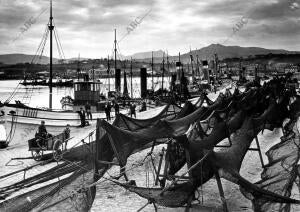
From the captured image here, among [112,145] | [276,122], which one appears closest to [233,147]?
[112,145]

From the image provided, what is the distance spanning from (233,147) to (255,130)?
2134 millimetres

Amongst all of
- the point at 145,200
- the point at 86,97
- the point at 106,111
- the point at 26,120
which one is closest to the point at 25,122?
the point at 26,120

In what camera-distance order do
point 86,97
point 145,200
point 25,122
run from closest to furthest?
point 145,200 < point 25,122 < point 86,97

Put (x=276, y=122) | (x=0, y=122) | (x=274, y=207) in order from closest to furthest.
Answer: (x=274, y=207), (x=276, y=122), (x=0, y=122)

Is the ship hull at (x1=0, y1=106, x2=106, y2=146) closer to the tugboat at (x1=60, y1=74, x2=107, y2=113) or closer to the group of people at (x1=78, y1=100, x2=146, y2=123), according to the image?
the group of people at (x1=78, y1=100, x2=146, y2=123)

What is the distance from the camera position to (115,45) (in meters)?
50.3

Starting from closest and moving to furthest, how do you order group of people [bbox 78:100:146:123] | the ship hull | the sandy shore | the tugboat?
the sandy shore, the ship hull, group of people [bbox 78:100:146:123], the tugboat

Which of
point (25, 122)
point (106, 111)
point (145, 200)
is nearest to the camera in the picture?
point (145, 200)

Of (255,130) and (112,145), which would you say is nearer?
(112,145)

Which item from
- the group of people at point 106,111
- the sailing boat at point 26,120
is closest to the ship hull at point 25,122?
the sailing boat at point 26,120

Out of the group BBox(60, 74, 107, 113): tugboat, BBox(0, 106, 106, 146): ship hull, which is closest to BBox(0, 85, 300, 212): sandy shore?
BBox(0, 106, 106, 146): ship hull

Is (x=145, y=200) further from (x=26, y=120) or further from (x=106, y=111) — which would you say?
(x=106, y=111)

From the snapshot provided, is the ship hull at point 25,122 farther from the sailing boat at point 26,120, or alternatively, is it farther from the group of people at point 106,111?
the group of people at point 106,111

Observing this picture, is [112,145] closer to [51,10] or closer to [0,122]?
[0,122]
